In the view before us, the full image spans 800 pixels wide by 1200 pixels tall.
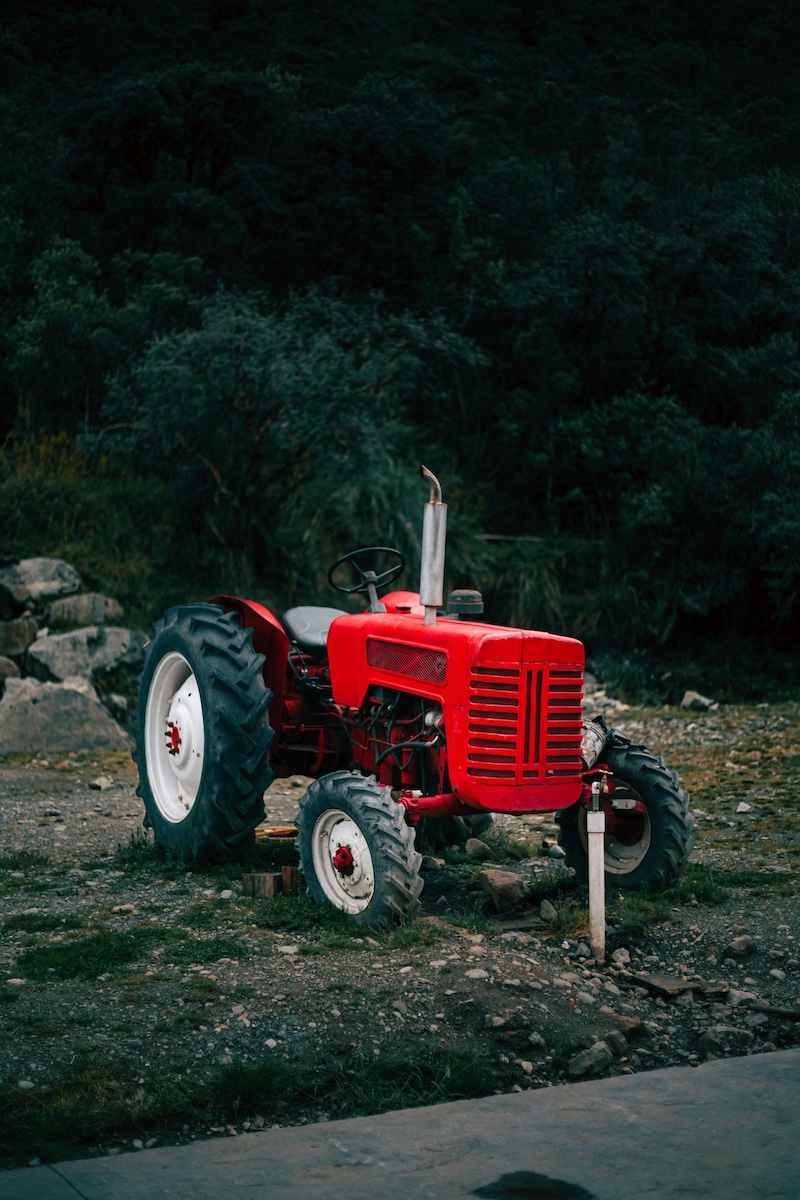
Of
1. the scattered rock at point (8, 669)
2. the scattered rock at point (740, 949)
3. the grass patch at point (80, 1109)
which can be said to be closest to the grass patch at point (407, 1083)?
the grass patch at point (80, 1109)

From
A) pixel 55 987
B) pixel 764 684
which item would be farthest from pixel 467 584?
pixel 55 987

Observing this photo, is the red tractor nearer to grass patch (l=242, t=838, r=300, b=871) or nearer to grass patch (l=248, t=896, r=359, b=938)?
grass patch (l=248, t=896, r=359, b=938)

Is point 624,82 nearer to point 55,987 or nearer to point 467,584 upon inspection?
point 467,584

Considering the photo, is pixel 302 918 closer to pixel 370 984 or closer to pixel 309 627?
pixel 370 984

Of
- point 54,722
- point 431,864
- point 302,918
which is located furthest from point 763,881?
point 54,722

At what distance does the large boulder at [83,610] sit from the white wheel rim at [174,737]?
6.21m

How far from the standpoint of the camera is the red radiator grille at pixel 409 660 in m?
5.64

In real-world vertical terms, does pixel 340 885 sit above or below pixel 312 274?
below

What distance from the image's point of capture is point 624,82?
30.6m

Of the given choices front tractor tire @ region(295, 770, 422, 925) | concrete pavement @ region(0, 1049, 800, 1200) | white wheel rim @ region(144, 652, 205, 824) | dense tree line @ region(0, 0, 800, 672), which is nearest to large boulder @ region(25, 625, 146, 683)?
dense tree line @ region(0, 0, 800, 672)

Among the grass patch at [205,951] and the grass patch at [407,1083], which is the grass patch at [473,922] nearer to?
the grass patch at [205,951]

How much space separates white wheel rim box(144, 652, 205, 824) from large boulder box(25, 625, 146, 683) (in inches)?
218

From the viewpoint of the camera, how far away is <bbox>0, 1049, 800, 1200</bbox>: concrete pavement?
126 inches

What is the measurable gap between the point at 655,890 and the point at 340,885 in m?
1.43
